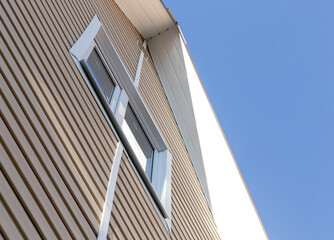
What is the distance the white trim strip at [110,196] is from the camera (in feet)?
7.87

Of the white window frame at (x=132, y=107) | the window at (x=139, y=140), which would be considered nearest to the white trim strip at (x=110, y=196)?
the white window frame at (x=132, y=107)

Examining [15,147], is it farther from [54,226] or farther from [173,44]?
[173,44]

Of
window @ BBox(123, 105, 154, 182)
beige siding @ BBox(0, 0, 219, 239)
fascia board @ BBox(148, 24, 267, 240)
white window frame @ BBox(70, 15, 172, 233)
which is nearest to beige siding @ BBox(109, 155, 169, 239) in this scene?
beige siding @ BBox(0, 0, 219, 239)

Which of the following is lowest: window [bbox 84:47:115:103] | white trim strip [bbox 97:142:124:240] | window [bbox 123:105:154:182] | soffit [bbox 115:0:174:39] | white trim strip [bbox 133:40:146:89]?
white trim strip [bbox 97:142:124:240]

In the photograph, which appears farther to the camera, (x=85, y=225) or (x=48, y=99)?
(x=48, y=99)

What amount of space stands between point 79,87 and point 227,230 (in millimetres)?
3642

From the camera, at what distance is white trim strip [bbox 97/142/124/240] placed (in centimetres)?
240

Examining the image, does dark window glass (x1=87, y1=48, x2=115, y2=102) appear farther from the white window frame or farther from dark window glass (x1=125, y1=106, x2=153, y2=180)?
dark window glass (x1=125, y1=106, x2=153, y2=180)

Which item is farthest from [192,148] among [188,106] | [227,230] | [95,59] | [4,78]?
[4,78]

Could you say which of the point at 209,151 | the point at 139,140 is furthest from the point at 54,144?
the point at 209,151

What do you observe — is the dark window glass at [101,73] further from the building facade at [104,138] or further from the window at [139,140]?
the window at [139,140]

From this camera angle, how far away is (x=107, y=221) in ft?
8.22

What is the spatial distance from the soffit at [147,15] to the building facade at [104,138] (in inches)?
1.1

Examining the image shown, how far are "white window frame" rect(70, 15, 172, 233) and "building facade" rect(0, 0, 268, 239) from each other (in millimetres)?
13
